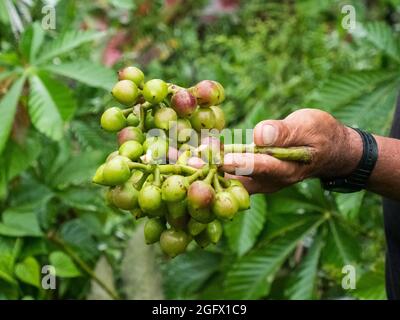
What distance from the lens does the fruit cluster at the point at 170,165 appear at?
33.4 inches

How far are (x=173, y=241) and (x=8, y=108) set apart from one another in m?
0.91

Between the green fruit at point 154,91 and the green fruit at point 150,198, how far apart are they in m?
0.13

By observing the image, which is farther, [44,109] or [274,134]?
[44,109]

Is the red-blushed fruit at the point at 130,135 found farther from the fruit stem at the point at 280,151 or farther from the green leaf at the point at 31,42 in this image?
the green leaf at the point at 31,42

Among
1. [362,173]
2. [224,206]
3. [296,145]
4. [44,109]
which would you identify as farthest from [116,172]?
[44,109]

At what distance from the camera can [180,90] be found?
94 cm

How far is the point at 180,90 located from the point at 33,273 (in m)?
0.90

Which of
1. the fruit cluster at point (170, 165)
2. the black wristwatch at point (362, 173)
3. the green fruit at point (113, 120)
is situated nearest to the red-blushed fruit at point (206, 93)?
the fruit cluster at point (170, 165)

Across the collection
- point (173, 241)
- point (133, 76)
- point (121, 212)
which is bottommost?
point (173, 241)

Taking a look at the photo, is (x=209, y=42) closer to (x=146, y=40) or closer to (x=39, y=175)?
(x=146, y=40)

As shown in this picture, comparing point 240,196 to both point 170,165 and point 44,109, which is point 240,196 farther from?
point 44,109

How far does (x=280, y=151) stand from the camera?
3.15 ft

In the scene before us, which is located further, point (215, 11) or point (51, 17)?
point (215, 11)

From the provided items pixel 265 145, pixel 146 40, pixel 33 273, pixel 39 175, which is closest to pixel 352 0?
pixel 146 40
